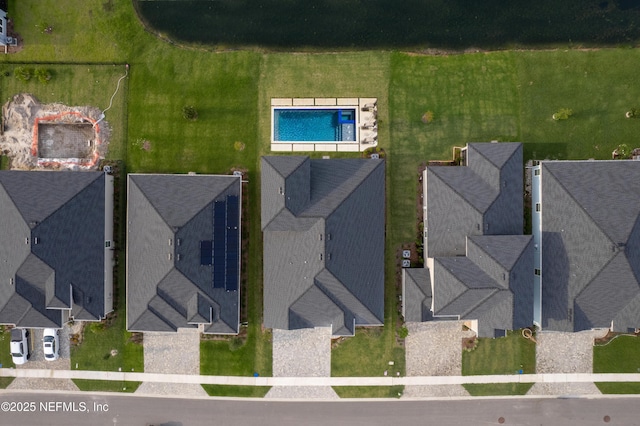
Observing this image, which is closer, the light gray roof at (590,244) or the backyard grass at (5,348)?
the light gray roof at (590,244)

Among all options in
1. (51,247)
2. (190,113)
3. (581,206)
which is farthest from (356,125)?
(51,247)

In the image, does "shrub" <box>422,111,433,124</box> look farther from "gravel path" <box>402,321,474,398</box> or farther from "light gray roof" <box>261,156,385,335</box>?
"gravel path" <box>402,321,474,398</box>

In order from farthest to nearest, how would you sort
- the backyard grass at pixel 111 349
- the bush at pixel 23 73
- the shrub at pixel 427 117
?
the backyard grass at pixel 111 349
the bush at pixel 23 73
the shrub at pixel 427 117

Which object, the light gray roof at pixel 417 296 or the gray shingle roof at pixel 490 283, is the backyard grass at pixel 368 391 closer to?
the light gray roof at pixel 417 296

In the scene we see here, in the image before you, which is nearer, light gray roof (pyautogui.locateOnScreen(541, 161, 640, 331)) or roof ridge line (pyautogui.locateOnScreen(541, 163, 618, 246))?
roof ridge line (pyautogui.locateOnScreen(541, 163, 618, 246))

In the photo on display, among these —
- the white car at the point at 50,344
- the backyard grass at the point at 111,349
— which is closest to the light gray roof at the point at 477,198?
the backyard grass at the point at 111,349

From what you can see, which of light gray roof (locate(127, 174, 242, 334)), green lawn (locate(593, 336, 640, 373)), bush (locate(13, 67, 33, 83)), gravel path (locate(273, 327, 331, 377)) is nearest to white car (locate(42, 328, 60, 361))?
light gray roof (locate(127, 174, 242, 334))

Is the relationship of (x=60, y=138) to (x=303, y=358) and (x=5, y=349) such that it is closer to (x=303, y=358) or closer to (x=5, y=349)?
(x=5, y=349)
